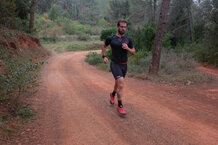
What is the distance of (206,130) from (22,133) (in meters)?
3.82

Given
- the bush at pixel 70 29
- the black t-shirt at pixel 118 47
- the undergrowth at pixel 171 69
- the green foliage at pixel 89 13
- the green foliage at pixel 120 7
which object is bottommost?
the undergrowth at pixel 171 69

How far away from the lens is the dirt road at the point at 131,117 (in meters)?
3.38

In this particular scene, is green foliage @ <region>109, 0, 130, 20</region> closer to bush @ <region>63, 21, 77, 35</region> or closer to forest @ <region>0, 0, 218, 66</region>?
forest @ <region>0, 0, 218, 66</region>

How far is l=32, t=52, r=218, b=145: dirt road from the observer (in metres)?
3.38

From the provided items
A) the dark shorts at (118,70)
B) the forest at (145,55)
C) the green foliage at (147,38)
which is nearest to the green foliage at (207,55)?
the forest at (145,55)

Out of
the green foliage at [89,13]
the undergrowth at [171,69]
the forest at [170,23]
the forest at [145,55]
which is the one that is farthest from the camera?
the green foliage at [89,13]

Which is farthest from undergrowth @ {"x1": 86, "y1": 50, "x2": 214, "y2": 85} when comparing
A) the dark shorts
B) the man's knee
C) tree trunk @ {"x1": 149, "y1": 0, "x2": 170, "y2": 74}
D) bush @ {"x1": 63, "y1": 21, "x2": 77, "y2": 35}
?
bush @ {"x1": 63, "y1": 21, "x2": 77, "y2": 35}

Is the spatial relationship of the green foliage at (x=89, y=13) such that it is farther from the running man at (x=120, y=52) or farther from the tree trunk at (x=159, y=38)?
the running man at (x=120, y=52)

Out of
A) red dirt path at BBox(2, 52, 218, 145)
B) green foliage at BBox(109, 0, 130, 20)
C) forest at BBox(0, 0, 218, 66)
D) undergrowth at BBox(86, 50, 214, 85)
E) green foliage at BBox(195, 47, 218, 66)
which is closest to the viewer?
red dirt path at BBox(2, 52, 218, 145)

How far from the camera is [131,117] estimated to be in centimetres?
434

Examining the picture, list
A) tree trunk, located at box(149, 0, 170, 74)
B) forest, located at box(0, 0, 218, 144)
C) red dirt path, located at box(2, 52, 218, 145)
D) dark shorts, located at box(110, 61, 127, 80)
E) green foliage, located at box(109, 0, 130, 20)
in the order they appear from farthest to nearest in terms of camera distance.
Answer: green foliage, located at box(109, 0, 130, 20)
tree trunk, located at box(149, 0, 170, 74)
dark shorts, located at box(110, 61, 127, 80)
forest, located at box(0, 0, 218, 144)
red dirt path, located at box(2, 52, 218, 145)

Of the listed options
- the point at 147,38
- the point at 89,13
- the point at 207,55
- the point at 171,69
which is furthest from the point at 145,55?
the point at 89,13

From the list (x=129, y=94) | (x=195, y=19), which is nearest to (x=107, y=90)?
(x=129, y=94)

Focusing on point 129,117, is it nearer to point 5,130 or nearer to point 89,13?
point 5,130
